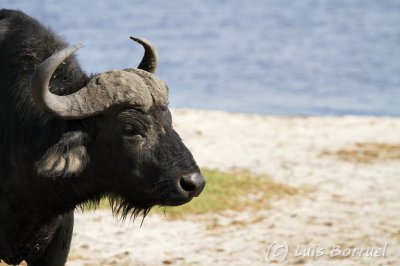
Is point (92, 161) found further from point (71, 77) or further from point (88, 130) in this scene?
point (71, 77)

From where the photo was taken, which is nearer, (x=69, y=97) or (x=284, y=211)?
(x=69, y=97)

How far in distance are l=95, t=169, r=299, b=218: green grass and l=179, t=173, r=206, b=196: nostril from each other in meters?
4.89

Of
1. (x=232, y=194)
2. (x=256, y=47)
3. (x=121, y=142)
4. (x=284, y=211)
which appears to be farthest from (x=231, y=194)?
(x=256, y=47)

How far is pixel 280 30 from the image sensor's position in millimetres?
35625

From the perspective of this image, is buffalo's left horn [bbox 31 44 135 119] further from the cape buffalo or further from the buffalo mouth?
the buffalo mouth

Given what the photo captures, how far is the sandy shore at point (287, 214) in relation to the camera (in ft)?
31.4

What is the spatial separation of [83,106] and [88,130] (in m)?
0.18

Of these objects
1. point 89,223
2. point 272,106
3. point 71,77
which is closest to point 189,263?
point 89,223

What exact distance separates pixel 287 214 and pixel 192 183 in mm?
5341

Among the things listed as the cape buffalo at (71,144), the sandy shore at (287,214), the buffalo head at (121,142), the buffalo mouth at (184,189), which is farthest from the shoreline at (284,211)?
the buffalo mouth at (184,189)

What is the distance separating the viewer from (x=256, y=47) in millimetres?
31766

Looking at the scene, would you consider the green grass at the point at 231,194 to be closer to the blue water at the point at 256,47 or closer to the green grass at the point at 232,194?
the green grass at the point at 232,194

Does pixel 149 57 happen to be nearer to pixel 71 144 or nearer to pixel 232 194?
pixel 71 144

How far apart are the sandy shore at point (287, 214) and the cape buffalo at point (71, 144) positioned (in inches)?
104
